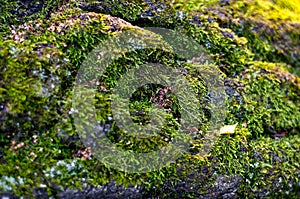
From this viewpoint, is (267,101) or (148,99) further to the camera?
(267,101)

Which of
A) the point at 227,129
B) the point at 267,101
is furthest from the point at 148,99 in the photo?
the point at 267,101

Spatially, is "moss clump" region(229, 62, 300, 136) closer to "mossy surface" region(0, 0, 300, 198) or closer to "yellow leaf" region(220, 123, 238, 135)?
"mossy surface" region(0, 0, 300, 198)

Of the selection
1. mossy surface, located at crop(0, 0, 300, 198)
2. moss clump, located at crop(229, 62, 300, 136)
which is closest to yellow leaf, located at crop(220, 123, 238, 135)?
mossy surface, located at crop(0, 0, 300, 198)

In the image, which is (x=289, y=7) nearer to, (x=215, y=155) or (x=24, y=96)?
(x=215, y=155)

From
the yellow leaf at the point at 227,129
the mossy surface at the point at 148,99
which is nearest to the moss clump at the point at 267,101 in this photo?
the mossy surface at the point at 148,99

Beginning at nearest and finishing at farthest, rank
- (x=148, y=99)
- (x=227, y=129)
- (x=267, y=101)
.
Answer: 1. (x=148, y=99)
2. (x=227, y=129)
3. (x=267, y=101)

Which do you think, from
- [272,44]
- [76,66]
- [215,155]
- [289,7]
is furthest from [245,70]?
[76,66]

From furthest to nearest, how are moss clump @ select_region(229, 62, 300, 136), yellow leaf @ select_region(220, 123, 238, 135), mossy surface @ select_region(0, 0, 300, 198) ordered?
moss clump @ select_region(229, 62, 300, 136), yellow leaf @ select_region(220, 123, 238, 135), mossy surface @ select_region(0, 0, 300, 198)

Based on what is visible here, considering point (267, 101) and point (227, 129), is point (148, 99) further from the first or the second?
point (267, 101)
